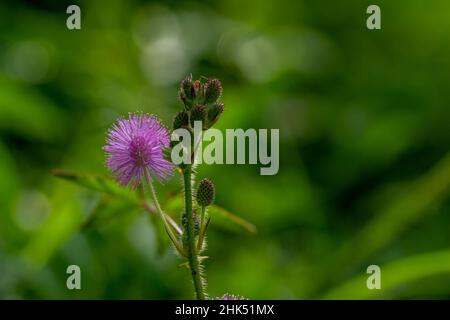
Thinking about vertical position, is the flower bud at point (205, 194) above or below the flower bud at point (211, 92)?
below

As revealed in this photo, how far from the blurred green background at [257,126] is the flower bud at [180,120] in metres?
0.97

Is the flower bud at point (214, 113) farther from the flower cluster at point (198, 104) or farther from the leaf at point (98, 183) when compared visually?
the leaf at point (98, 183)

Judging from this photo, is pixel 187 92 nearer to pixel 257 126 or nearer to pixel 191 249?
pixel 191 249

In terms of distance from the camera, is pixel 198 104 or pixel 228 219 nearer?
pixel 198 104

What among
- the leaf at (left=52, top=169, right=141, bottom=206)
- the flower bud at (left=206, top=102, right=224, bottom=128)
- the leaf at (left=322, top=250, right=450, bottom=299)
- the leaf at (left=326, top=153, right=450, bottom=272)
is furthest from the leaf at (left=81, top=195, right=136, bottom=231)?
the leaf at (left=326, top=153, right=450, bottom=272)

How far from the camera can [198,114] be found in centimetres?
110

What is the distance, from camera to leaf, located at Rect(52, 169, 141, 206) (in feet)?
4.84

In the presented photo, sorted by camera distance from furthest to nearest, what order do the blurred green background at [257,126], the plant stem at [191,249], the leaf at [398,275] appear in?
the blurred green background at [257,126]
the leaf at [398,275]
the plant stem at [191,249]

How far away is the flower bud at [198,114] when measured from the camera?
1.09 m

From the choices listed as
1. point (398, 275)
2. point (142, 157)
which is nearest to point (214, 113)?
point (142, 157)

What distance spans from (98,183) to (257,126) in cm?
160

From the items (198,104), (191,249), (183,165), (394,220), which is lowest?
(191,249)

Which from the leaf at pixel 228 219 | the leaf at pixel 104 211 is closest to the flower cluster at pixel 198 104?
the leaf at pixel 228 219

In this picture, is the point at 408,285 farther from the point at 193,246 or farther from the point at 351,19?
the point at 351,19
